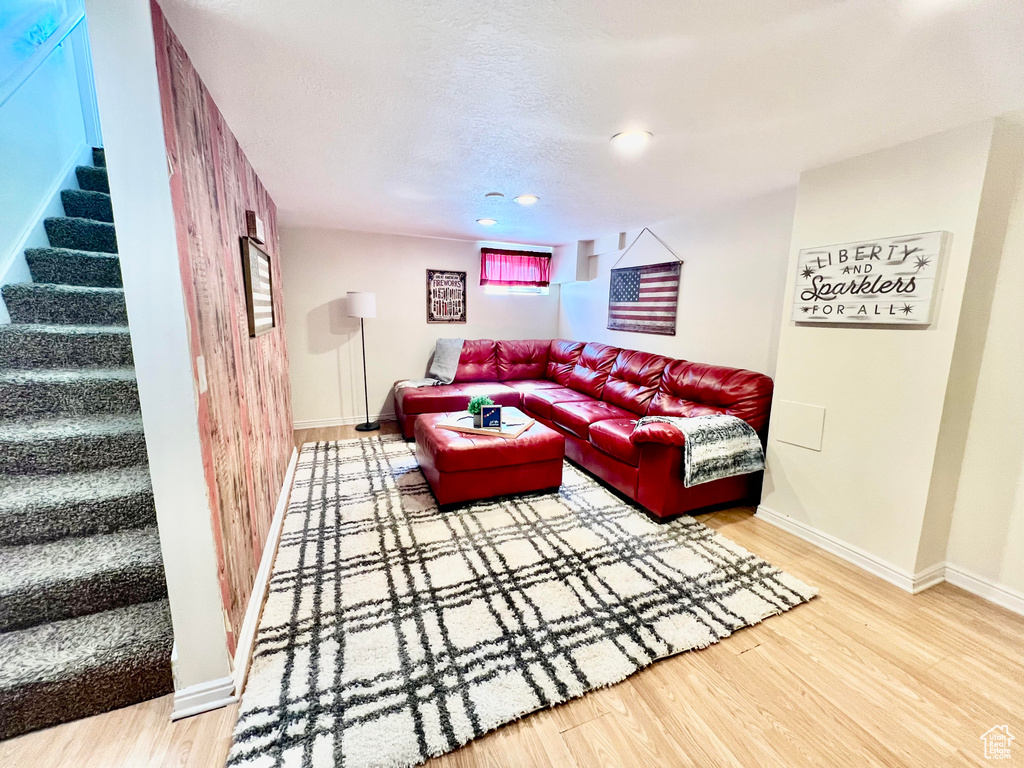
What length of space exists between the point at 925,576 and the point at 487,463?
7.56ft

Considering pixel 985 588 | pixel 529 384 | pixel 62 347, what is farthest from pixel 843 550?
pixel 62 347

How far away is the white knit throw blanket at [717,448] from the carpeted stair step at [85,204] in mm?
3511

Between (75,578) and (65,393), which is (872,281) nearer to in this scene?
(75,578)

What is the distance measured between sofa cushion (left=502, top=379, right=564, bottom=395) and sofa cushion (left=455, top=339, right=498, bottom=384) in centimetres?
23

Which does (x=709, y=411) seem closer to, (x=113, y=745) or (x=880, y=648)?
(x=880, y=648)

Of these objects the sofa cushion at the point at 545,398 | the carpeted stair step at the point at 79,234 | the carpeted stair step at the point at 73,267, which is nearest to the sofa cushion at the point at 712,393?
the sofa cushion at the point at 545,398

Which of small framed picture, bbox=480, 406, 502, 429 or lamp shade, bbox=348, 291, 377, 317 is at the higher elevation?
lamp shade, bbox=348, 291, 377, 317

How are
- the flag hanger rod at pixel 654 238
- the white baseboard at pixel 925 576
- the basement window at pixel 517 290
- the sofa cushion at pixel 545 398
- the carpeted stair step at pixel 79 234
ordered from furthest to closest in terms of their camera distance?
the basement window at pixel 517 290
the sofa cushion at pixel 545 398
the flag hanger rod at pixel 654 238
the carpeted stair step at pixel 79 234
the white baseboard at pixel 925 576

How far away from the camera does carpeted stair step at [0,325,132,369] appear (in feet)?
5.76

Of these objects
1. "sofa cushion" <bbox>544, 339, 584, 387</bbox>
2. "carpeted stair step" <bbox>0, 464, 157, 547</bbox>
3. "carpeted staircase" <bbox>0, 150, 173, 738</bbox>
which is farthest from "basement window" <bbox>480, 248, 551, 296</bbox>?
"carpeted stair step" <bbox>0, 464, 157, 547</bbox>

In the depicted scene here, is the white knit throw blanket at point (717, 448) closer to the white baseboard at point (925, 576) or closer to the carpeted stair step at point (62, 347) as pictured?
the white baseboard at point (925, 576)

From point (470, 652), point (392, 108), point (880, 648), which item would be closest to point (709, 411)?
point (880, 648)

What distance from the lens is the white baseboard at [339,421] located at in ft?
14.3

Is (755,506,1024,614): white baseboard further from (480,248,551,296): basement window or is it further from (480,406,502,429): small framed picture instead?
(480,248,551,296): basement window
